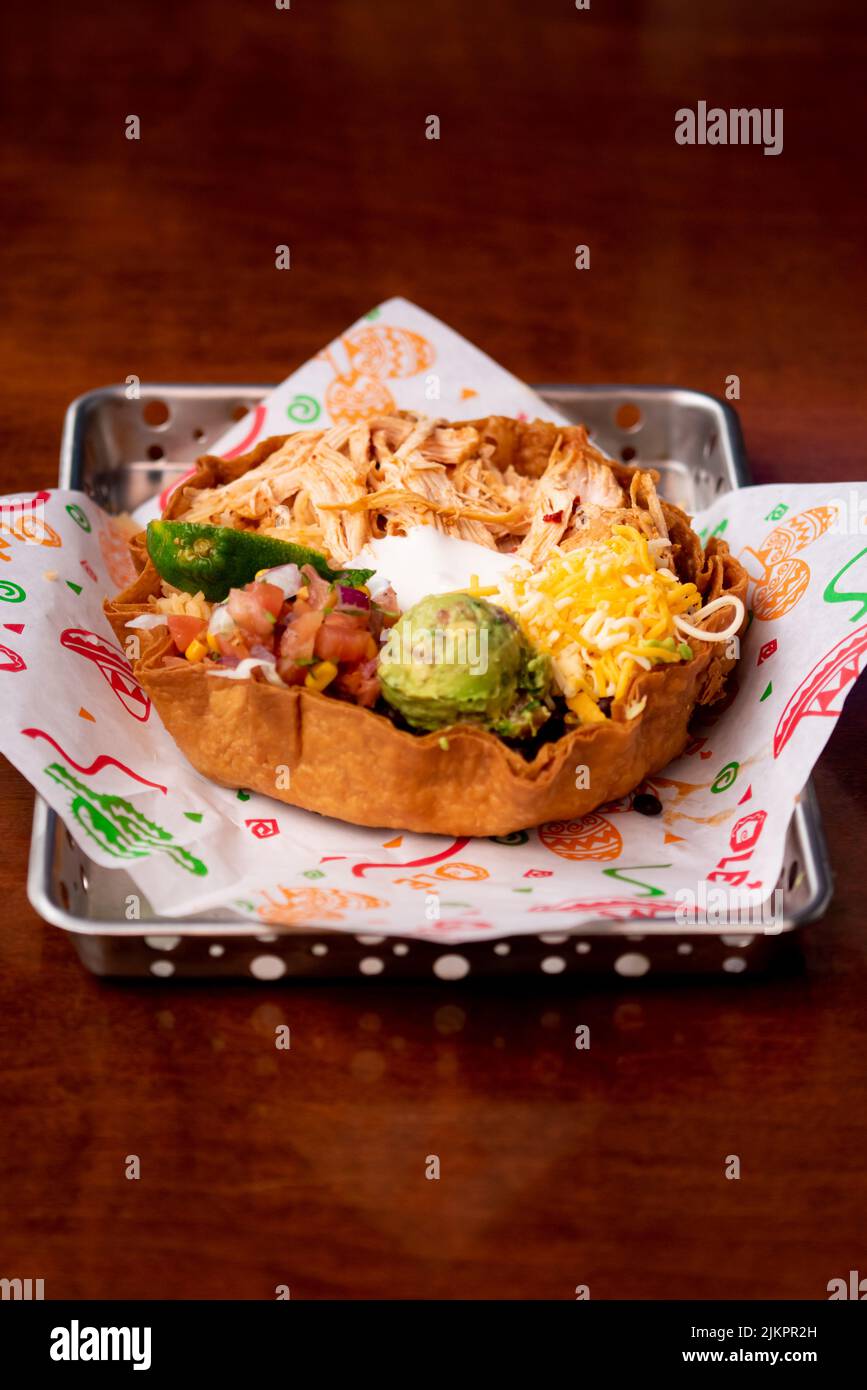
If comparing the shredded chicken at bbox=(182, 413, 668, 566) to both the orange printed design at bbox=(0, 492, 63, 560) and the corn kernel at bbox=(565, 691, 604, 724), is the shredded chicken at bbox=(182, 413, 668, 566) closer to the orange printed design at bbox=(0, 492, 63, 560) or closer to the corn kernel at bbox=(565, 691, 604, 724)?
the orange printed design at bbox=(0, 492, 63, 560)

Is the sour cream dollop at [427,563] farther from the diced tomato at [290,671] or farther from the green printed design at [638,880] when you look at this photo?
the green printed design at [638,880]

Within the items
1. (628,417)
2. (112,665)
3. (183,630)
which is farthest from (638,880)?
(628,417)

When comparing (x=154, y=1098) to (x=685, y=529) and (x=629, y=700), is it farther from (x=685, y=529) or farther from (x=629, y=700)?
(x=685, y=529)

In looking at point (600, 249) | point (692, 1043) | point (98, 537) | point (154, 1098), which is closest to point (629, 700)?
point (692, 1043)

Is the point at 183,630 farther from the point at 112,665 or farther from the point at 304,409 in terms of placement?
the point at 304,409

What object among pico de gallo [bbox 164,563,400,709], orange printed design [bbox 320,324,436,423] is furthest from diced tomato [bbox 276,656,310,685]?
orange printed design [bbox 320,324,436,423]
